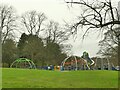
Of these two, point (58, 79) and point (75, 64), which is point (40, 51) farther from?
point (58, 79)

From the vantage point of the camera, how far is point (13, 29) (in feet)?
211

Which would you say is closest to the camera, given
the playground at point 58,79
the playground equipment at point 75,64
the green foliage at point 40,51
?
the playground at point 58,79

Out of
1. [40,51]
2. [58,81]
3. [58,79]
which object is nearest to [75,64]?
[40,51]

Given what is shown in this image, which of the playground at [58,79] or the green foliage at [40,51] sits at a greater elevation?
the green foliage at [40,51]

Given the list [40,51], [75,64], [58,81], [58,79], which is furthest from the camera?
[40,51]

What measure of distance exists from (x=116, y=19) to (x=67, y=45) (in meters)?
47.7

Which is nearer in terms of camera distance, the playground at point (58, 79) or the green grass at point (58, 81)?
the green grass at point (58, 81)

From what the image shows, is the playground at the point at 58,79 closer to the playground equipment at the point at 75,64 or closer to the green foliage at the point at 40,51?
the playground equipment at the point at 75,64

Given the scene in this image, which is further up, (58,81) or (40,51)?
(40,51)

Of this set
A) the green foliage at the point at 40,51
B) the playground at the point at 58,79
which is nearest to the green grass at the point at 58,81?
the playground at the point at 58,79

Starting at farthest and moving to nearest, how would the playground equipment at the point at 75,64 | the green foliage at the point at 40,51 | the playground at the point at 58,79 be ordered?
1. the green foliage at the point at 40,51
2. the playground equipment at the point at 75,64
3. the playground at the point at 58,79

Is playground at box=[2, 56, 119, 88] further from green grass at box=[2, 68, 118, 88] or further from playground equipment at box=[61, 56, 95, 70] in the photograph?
playground equipment at box=[61, 56, 95, 70]

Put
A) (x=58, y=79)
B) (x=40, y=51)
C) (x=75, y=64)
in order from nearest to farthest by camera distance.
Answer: (x=58, y=79) < (x=75, y=64) < (x=40, y=51)

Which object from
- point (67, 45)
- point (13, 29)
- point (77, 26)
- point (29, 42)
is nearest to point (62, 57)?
point (67, 45)
